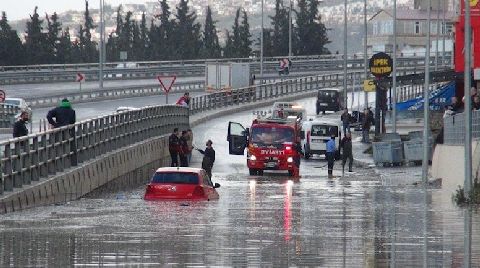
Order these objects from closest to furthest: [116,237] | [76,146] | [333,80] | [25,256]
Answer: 1. [25,256]
2. [116,237]
3. [76,146]
4. [333,80]

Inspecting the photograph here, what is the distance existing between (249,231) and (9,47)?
416 ft

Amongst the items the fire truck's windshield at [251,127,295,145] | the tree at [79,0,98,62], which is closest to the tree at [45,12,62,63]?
the tree at [79,0,98,62]

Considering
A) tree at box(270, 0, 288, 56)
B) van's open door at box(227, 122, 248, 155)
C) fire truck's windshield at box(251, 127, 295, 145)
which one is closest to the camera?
fire truck's windshield at box(251, 127, 295, 145)

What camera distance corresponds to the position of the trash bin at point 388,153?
195 ft

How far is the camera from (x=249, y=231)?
86.4ft

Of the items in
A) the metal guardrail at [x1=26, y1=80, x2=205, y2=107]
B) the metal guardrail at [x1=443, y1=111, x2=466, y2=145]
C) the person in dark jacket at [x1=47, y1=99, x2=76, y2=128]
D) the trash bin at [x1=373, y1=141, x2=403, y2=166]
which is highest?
the person in dark jacket at [x1=47, y1=99, x2=76, y2=128]

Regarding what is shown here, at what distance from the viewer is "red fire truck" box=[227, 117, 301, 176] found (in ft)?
183

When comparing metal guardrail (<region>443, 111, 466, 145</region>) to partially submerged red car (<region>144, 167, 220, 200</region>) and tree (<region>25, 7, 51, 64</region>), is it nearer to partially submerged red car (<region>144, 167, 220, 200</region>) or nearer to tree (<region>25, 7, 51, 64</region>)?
partially submerged red car (<region>144, 167, 220, 200</region>)

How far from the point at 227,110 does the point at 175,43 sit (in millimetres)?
95749

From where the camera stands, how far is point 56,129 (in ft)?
122

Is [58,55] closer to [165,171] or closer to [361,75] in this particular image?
[361,75]

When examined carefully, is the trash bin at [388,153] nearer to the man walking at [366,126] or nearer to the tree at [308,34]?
the man walking at [366,126]

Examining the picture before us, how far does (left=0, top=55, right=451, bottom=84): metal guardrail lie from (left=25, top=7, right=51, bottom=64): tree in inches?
270

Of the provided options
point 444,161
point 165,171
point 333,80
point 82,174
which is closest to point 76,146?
point 82,174
